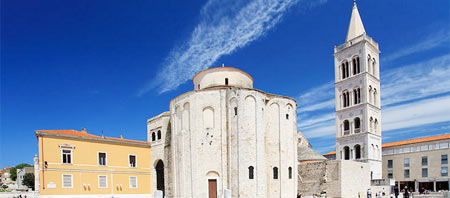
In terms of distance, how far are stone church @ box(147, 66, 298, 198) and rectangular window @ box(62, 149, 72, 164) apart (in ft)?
29.3

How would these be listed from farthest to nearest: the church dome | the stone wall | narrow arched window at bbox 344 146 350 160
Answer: narrow arched window at bbox 344 146 350 160
the church dome
the stone wall

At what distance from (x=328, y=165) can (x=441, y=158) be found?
23.4m

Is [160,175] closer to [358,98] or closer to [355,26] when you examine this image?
[358,98]

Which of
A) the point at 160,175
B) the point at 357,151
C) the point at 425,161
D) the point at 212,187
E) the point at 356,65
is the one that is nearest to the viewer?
the point at 212,187

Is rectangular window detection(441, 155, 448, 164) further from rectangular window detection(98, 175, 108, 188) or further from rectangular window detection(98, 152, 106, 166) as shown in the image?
rectangular window detection(98, 152, 106, 166)

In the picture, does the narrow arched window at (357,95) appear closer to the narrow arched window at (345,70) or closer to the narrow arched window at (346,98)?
the narrow arched window at (346,98)

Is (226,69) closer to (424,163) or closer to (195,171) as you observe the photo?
(195,171)

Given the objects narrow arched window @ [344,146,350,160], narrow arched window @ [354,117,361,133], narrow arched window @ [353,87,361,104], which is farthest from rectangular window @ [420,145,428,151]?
narrow arched window @ [353,87,361,104]

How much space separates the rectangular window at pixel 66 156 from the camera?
27000 millimetres

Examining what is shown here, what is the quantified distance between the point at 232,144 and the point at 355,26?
30.7 m

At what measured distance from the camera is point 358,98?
1715 inches

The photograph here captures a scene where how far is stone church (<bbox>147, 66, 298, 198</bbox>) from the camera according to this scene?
26.4 meters

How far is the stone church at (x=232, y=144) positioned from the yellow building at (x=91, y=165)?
153 inches

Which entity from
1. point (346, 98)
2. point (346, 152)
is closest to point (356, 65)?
point (346, 98)
